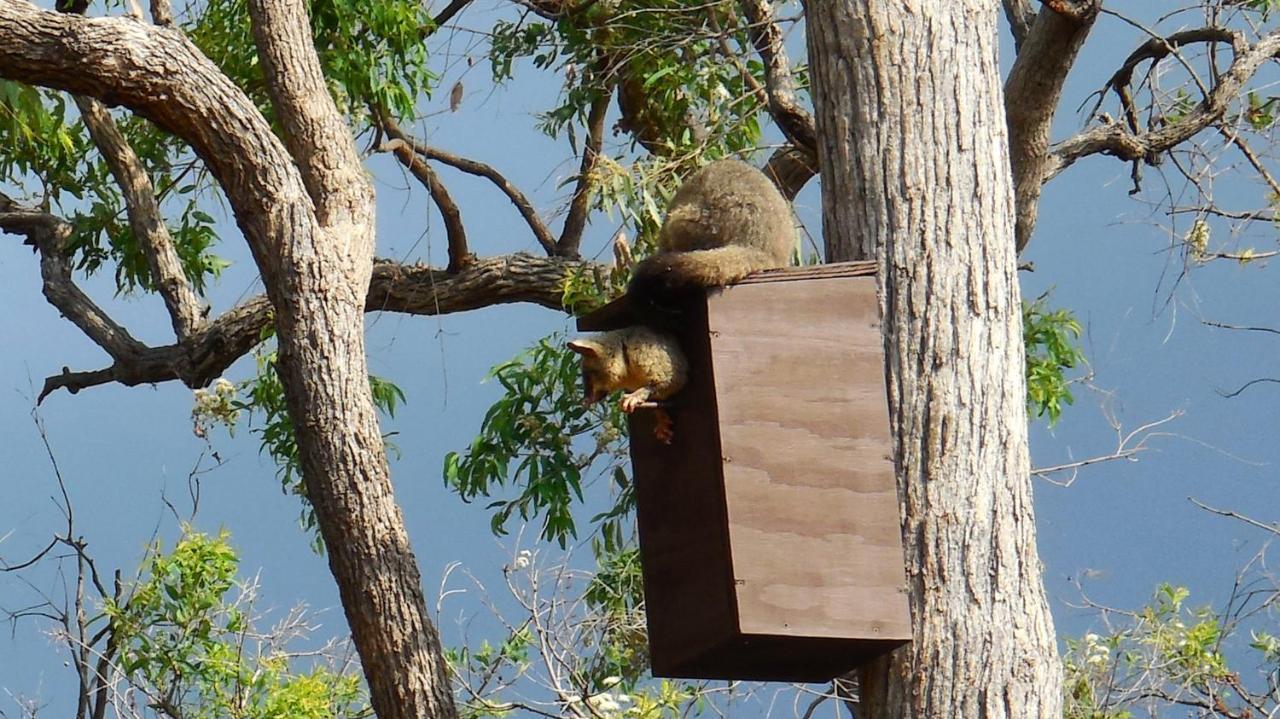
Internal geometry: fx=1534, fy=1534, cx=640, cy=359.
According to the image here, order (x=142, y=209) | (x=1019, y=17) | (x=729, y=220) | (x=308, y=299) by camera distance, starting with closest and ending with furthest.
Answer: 1. (x=729, y=220)
2. (x=308, y=299)
3. (x=1019, y=17)
4. (x=142, y=209)

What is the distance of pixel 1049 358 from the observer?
6367mm

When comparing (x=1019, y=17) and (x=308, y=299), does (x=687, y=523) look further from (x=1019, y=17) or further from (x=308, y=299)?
(x=1019, y=17)

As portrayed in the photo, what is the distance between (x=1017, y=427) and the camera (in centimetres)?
339

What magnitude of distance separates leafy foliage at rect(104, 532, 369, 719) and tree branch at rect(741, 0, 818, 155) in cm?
257

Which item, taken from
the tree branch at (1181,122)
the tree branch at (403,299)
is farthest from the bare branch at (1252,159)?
the tree branch at (403,299)

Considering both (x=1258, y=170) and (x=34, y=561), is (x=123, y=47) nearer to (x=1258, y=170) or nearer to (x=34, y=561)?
(x=34, y=561)

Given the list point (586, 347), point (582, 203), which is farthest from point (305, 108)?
point (586, 347)

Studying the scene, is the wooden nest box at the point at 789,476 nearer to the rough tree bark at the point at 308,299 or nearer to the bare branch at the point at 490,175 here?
the rough tree bark at the point at 308,299

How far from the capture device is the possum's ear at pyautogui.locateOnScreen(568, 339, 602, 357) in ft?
10.6

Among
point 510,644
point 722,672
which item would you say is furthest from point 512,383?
point 722,672

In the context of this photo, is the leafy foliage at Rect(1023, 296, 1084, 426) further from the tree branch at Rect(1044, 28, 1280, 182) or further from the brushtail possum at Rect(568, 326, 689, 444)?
the brushtail possum at Rect(568, 326, 689, 444)

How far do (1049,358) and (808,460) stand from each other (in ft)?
11.4

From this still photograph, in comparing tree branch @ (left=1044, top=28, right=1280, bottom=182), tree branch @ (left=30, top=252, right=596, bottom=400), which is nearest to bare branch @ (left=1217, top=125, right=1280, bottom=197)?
tree branch @ (left=1044, top=28, right=1280, bottom=182)

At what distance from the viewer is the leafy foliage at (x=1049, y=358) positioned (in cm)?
612
